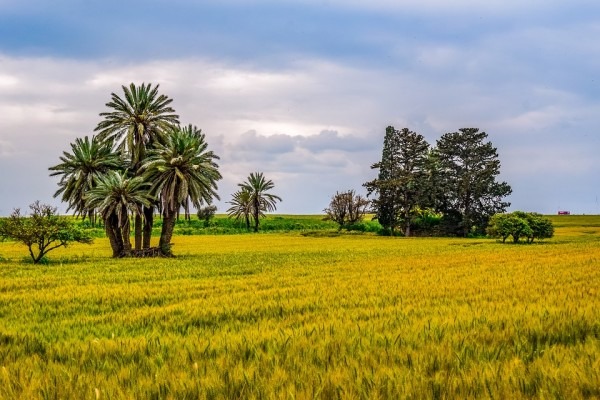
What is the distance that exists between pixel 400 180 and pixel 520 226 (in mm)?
28418

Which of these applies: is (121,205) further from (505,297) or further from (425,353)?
(425,353)

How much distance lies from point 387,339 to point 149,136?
40.7m

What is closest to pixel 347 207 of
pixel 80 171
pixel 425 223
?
pixel 425 223

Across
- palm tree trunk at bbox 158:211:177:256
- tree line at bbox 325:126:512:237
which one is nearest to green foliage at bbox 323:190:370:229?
tree line at bbox 325:126:512:237

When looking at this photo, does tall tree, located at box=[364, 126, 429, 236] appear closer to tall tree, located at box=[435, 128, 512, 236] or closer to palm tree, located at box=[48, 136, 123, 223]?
tall tree, located at box=[435, 128, 512, 236]

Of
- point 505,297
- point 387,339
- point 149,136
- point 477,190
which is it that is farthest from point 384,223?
point 387,339

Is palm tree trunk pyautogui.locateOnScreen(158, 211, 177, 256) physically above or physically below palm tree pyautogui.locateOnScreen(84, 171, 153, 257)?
below

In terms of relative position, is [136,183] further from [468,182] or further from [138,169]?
[468,182]

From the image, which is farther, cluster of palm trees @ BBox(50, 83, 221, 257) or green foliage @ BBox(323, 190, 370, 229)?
green foliage @ BBox(323, 190, 370, 229)

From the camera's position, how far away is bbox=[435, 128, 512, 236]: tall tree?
85625 millimetres

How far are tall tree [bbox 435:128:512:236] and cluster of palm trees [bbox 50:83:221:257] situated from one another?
2099 inches

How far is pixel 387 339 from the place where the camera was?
7.57 meters

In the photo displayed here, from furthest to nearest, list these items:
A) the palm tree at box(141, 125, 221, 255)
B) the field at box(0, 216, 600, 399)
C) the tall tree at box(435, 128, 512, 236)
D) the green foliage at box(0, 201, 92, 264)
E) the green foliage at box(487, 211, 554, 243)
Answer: the tall tree at box(435, 128, 512, 236)
the green foliage at box(487, 211, 554, 243)
the palm tree at box(141, 125, 221, 255)
the green foliage at box(0, 201, 92, 264)
the field at box(0, 216, 600, 399)

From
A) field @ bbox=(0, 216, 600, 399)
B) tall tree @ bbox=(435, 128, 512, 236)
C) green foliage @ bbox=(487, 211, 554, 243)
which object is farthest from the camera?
tall tree @ bbox=(435, 128, 512, 236)
